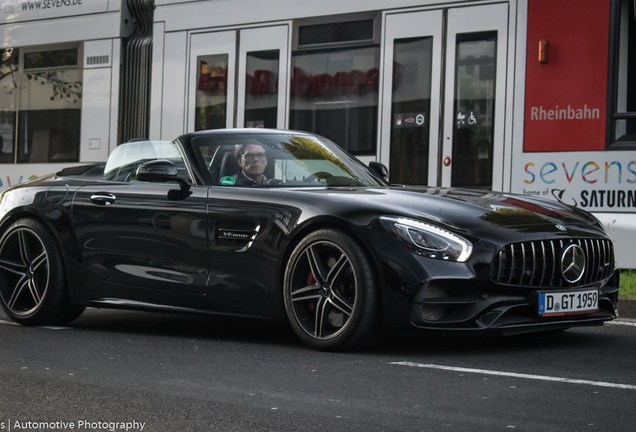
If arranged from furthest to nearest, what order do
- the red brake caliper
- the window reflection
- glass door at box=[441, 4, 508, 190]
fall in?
the window reflection → glass door at box=[441, 4, 508, 190] → the red brake caliper

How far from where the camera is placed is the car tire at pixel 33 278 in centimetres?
689

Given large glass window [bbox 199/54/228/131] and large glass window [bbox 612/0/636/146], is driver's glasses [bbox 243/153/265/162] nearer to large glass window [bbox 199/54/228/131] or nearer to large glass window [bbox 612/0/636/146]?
large glass window [bbox 612/0/636/146]

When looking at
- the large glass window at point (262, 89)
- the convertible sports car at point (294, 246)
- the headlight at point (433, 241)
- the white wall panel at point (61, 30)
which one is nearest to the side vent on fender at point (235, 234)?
the convertible sports car at point (294, 246)

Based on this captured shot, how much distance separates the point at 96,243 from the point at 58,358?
4.13 ft

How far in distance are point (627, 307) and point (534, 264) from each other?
3.27 metres

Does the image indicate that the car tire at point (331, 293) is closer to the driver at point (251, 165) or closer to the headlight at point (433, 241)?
the headlight at point (433, 241)

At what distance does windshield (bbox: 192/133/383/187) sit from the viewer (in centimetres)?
630

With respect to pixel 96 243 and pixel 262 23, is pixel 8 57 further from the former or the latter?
pixel 96 243

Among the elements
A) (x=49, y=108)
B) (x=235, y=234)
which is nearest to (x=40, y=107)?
(x=49, y=108)

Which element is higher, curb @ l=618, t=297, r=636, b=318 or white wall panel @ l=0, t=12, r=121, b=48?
white wall panel @ l=0, t=12, r=121, b=48

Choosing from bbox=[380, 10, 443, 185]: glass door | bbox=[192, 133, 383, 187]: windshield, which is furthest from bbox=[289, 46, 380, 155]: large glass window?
bbox=[192, 133, 383, 187]: windshield

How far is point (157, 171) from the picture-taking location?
20.2ft

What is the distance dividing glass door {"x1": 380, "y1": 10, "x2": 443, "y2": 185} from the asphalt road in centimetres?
347

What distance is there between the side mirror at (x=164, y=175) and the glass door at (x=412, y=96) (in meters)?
3.86
